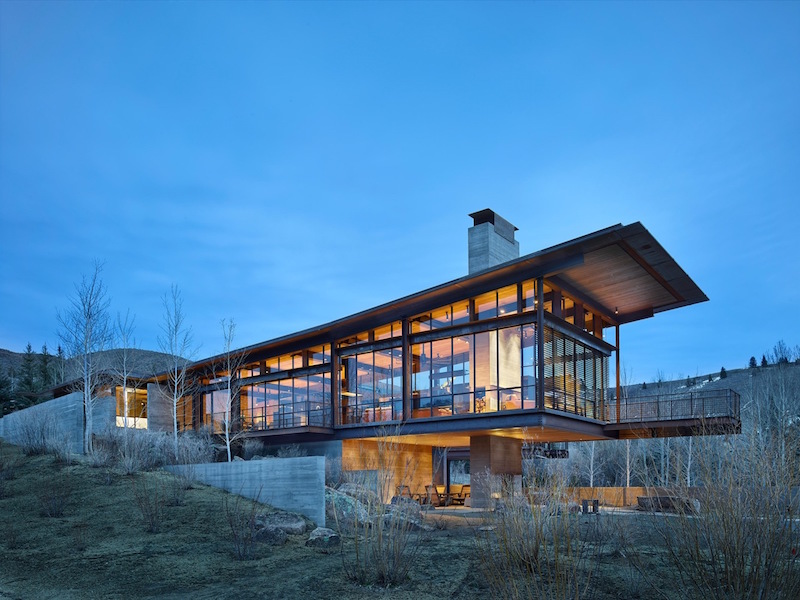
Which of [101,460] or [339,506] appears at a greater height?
[101,460]

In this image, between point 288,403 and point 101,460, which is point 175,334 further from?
point 101,460

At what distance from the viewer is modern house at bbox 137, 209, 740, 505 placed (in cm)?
2042

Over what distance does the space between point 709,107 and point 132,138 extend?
105965 millimetres

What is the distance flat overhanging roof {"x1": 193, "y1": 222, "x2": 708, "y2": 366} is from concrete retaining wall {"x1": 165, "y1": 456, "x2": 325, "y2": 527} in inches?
316

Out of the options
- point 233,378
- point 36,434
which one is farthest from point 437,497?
point 36,434

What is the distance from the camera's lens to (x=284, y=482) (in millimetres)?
15570

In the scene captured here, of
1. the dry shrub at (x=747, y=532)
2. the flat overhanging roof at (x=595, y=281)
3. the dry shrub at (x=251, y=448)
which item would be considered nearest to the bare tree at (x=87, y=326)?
the dry shrub at (x=251, y=448)

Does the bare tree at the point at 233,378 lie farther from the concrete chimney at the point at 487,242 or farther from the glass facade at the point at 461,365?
the concrete chimney at the point at 487,242

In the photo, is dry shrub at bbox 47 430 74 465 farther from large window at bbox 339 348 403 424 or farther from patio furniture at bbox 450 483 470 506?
patio furniture at bbox 450 483 470 506

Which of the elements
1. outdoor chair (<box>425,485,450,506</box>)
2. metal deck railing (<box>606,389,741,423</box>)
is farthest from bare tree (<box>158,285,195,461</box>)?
metal deck railing (<box>606,389,741,423</box>)

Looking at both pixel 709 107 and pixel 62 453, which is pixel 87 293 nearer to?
pixel 62 453

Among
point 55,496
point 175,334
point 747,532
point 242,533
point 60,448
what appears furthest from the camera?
point 175,334

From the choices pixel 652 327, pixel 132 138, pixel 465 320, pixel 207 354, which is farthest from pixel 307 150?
pixel 465 320

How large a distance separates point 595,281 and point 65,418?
19104mm
